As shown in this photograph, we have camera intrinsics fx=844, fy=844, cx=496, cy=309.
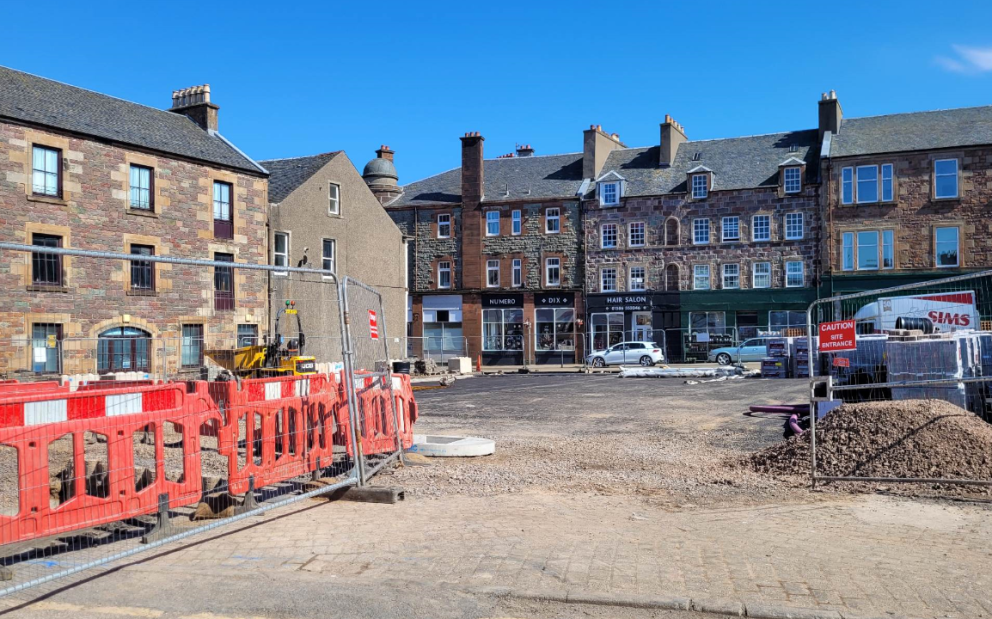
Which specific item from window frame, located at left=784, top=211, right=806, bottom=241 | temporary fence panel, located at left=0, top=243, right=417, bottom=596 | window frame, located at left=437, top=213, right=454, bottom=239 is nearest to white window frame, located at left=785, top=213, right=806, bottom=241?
window frame, located at left=784, top=211, right=806, bottom=241

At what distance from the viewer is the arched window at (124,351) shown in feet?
35.0

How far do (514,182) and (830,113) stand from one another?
731 inches

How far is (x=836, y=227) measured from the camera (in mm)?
43875

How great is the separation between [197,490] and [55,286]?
2443 mm

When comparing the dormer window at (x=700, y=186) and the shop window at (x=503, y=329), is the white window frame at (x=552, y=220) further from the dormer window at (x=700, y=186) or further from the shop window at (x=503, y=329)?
the dormer window at (x=700, y=186)

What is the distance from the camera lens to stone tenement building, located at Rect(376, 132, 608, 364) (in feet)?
165

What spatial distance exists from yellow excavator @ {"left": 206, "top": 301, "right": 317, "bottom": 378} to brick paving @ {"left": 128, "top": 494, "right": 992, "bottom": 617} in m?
5.18

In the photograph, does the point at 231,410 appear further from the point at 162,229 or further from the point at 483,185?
the point at 483,185

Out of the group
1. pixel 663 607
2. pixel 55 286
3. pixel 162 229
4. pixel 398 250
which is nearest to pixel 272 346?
pixel 55 286

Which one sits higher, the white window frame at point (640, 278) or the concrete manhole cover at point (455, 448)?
the white window frame at point (640, 278)

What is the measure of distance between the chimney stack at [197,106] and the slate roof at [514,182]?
66.1ft

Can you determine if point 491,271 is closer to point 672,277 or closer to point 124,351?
point 672,277

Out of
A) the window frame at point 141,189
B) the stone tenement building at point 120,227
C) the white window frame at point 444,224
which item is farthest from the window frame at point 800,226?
the window frame at point 141,189

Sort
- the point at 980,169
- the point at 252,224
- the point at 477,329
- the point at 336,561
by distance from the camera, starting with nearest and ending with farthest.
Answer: the point at 336,561
the point at 252,224
the point at 980,169
the point at 477,329
